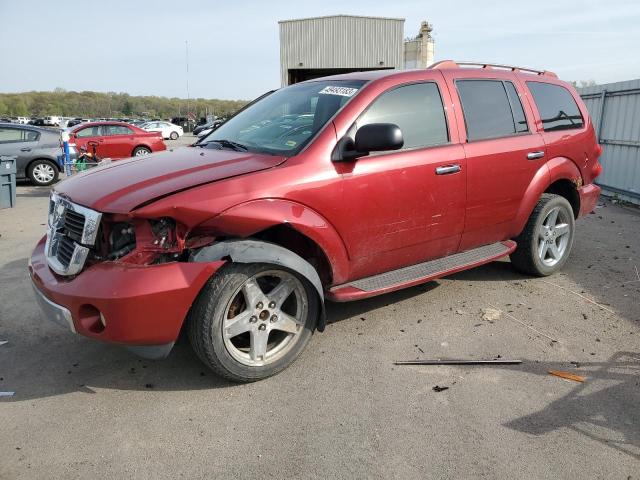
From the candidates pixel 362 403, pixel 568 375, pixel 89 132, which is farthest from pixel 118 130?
pixel 568 375

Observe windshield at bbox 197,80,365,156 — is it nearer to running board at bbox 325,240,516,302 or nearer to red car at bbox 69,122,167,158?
running board at bbox 325,240,516,302

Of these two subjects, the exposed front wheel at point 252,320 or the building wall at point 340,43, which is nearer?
the exposed front wheel at point 252,320

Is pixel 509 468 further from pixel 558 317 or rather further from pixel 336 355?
pixel 558 317

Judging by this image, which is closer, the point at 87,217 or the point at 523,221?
the point at 87,217

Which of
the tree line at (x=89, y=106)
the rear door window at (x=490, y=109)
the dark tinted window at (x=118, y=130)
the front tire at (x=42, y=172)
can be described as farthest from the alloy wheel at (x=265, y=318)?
the tree line at (x=89, y=106)

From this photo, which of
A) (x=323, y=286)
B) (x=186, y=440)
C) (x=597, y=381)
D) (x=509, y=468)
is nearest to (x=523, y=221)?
(x=597, y=381)

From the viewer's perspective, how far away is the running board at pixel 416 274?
3.46 m

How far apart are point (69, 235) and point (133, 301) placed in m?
0.74

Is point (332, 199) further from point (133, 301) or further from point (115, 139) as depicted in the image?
point (115, 139)

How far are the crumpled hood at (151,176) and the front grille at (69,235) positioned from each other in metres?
0.06

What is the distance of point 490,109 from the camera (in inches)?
169

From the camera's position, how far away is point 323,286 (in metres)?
3.50

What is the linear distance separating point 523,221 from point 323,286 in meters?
2.18

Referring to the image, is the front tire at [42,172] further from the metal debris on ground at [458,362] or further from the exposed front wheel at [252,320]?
the metal debris on ground at [458,362]
